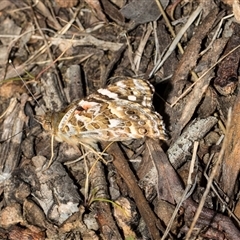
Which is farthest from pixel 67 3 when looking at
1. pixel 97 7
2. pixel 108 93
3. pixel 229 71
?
pixel 229 71

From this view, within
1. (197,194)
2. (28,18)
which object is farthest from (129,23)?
(197,194)

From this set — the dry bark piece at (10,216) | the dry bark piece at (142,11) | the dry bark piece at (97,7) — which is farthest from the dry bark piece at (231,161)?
the dry bark piece at (97,7)

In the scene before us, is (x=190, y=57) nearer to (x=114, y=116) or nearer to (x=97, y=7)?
(x=114, y=116)

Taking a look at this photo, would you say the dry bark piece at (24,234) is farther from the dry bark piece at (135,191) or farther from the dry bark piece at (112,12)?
the dry bark piece at (112,12)

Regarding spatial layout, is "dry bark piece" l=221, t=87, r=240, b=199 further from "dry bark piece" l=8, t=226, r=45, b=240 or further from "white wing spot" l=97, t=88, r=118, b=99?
"dry bark piece" l=8, t=226, r=45, b=240

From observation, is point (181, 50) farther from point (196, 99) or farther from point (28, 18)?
point (28, 18)

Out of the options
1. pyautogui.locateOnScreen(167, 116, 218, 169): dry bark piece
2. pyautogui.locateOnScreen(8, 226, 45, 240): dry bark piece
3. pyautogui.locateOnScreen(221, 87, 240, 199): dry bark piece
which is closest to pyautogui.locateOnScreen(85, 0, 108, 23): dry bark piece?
pyautogui.locateOnScreen(167, 116, 218, 169): dry bark piece
